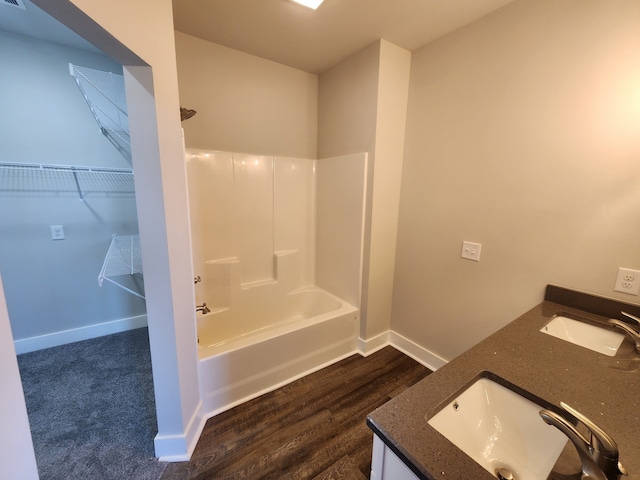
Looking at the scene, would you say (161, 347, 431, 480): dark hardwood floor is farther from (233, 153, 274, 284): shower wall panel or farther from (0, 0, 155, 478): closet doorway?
(233, 153, 274, 284): shower wall panel

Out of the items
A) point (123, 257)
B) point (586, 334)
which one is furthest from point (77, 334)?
point (586, 334)

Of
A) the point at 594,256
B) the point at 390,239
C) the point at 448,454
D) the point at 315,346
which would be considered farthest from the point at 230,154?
the point at 594,256

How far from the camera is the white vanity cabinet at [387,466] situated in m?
0.65

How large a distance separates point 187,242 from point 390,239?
1601mm

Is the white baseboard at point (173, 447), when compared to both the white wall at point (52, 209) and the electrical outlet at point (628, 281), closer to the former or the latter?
the white wall at point (52, 209)

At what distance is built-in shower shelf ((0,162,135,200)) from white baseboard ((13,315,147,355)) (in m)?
1.21

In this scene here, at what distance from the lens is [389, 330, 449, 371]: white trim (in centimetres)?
210

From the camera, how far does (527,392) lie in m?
0.81

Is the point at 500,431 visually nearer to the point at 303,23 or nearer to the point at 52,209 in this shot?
the point at 303,23

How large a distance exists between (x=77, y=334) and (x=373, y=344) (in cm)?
270

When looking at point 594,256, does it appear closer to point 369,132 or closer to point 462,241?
point 462,241

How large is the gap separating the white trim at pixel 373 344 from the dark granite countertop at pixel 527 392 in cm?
130

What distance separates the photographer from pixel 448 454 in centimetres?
61

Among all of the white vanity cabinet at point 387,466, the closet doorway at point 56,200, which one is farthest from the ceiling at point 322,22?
the white vanity cabinet at point 387,466
